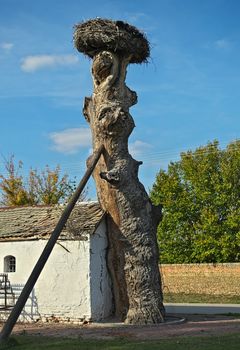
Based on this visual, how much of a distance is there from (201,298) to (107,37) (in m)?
15.5

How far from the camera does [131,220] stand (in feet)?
57.1

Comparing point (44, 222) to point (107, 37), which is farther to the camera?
point (44, 222)

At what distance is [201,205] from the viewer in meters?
35.9

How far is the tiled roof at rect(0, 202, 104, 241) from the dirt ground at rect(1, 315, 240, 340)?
2631mm

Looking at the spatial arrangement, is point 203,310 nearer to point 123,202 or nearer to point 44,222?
point 123,202

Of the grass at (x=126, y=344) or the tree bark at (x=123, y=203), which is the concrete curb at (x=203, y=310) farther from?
the grass at (x=126, y=344)

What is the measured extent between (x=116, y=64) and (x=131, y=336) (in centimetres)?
812

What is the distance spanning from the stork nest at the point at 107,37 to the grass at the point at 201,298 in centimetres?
1316

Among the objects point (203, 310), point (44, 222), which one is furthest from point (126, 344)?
point (203, 310)

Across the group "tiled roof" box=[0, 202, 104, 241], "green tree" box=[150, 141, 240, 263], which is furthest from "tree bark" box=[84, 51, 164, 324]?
"green tree" box=[150, 141, 240, 263]

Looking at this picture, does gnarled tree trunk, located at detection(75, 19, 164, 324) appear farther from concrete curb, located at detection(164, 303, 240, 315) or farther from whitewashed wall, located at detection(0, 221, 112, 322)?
concrete curb, located at detection(164, 303, 240, 315)

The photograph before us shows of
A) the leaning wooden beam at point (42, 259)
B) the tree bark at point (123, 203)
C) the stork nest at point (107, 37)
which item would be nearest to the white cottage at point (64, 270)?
the tree bark at point (123, 203)

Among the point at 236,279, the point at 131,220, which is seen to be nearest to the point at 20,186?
the point at 236,279

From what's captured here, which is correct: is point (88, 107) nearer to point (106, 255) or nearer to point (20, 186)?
point (106, 255)
